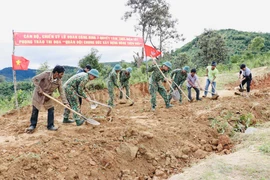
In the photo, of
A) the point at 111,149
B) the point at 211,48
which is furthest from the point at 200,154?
the point at 211,48

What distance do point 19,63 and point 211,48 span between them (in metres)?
18.2

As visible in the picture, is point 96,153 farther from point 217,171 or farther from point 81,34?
point 81,34

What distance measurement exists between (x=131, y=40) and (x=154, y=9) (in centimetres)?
1055

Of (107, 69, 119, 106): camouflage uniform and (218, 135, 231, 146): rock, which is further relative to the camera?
(107, 69, 119, 106): camouflage uniform

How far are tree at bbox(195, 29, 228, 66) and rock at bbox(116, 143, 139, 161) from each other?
19.4 meters

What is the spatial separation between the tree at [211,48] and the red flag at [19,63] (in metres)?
17.8

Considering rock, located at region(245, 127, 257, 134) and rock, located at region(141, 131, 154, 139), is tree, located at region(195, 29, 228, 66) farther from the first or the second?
rock, located at region(141, 131, 154, 139)

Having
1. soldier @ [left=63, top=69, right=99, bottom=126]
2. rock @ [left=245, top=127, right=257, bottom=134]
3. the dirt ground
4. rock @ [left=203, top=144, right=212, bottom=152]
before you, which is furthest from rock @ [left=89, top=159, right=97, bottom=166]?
rock @ [left=245, top=127, right=257, bottom=134]

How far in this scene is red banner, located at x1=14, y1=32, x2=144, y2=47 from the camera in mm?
6992

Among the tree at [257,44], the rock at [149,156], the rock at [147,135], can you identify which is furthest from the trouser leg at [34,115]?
the tree at [257,44]

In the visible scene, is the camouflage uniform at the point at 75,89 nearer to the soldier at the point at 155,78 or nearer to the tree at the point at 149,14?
the soldier at the point at 155,78

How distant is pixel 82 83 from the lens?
5.02m

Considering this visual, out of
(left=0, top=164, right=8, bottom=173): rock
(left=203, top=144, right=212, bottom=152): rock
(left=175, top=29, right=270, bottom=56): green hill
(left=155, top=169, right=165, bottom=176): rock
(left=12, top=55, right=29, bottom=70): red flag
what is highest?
(left=175, top=29, right=270, bottom=56): green hill

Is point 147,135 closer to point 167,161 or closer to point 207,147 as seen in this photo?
point 167,161
